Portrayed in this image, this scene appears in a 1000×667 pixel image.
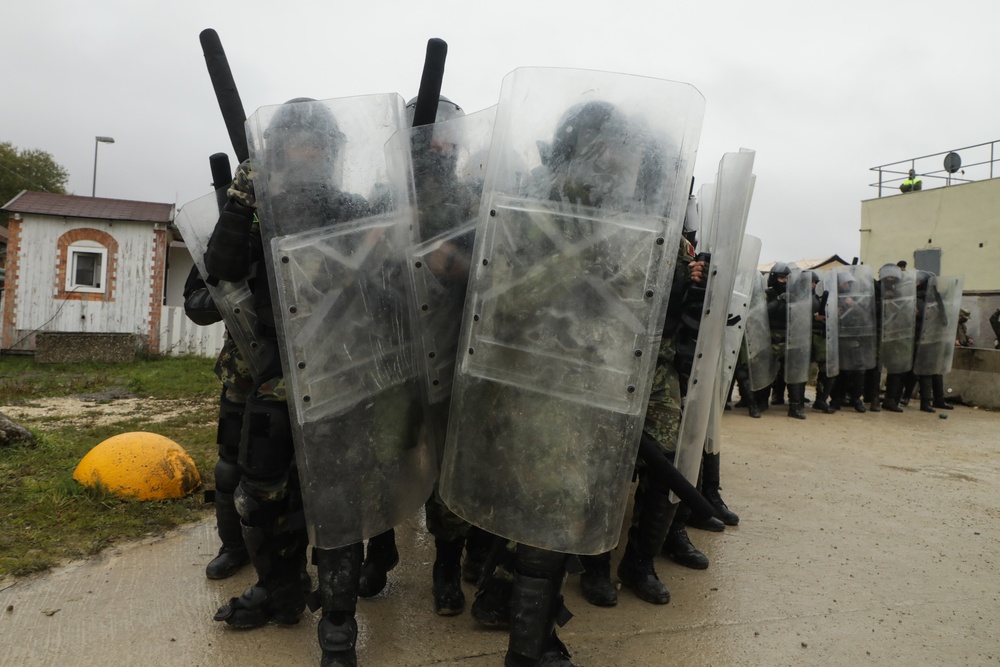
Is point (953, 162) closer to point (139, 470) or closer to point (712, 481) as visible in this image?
point (712, 481)

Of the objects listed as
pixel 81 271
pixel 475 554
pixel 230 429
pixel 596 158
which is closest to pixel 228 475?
pixel 230 429

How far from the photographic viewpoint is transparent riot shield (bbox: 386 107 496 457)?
2412mm

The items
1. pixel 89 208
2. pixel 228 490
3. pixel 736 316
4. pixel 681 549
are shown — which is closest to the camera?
pixel 228 490

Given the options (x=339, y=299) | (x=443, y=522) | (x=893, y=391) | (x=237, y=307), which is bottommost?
(x=893, y=391)

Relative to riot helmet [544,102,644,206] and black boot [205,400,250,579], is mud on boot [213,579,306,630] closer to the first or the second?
black boot [205,400,250,579]

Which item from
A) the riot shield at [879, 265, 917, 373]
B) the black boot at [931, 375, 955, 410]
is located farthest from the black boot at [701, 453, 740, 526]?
the black boot at [931, 375, 955, 410]

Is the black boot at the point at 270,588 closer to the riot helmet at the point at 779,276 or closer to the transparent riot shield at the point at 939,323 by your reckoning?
the riot helmet at the point at 779,276

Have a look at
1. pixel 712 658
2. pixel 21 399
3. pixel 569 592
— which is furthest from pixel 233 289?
pixel 21 399

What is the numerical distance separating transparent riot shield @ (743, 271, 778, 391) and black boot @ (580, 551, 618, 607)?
15.7 feet

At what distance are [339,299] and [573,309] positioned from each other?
745mm

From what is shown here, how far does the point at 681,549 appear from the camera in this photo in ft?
11.3

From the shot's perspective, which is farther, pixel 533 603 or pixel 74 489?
pixel 74 489

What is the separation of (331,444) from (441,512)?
78 cm

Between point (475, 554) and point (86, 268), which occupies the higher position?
point (475, 554)
